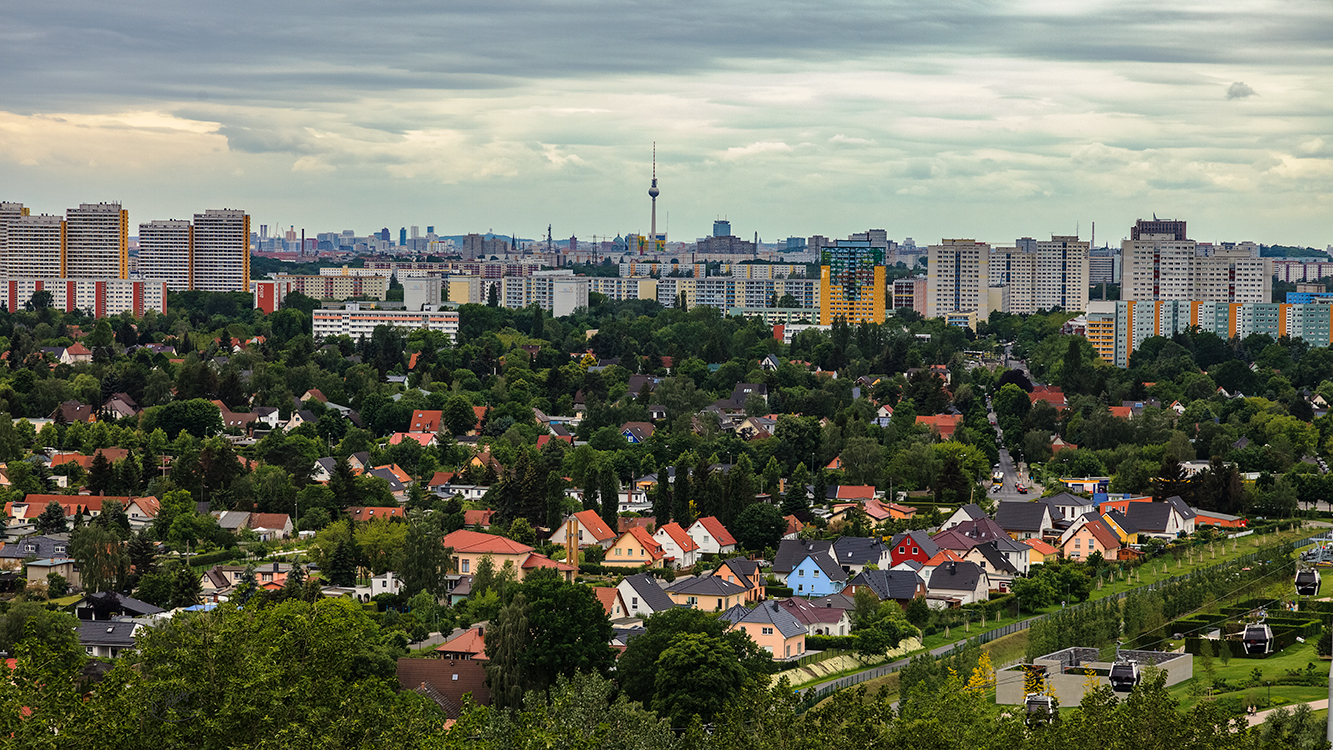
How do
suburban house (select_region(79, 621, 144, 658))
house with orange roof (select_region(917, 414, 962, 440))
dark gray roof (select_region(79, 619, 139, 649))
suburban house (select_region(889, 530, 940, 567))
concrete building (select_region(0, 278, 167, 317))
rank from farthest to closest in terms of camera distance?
concrete building (select_region(0, 278, 167, 317)) < house with orange roof (select_region(917, 414, 962, 440)) < suburban house (select_region(889, 530, 940, 567)) < dark gray roof (select_region(79, 619, 139, 649)) < suburban house (select_region(79, 621, 144, 658))

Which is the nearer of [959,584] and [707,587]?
[707,587]

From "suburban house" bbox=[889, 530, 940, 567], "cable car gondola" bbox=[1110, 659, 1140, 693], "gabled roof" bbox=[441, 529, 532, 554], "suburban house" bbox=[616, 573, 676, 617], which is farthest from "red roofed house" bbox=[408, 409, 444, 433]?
"cable car gondola" bbox=[1110, 659, 1140, 693]

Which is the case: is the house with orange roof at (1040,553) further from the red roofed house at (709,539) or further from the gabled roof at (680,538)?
the gabled roof at (680,538)

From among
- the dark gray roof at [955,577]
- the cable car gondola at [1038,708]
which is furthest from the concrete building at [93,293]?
the cable car gondola at [1038,708]

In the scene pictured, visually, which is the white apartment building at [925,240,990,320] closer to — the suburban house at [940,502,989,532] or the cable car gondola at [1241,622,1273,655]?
the suburban house at [940,502,989,532]

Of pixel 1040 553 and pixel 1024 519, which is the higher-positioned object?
pixel 1024 519

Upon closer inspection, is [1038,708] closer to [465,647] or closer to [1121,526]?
[465,647]

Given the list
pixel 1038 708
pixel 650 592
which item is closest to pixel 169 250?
pixel 650 592

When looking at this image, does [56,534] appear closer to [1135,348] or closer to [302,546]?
[302,546]
